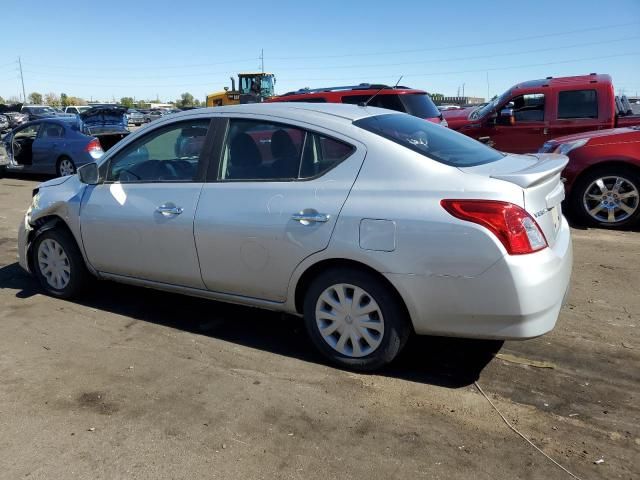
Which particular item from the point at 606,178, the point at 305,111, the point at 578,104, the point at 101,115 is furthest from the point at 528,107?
the point at 101,115

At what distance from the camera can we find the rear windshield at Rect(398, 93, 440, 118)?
1000 cm

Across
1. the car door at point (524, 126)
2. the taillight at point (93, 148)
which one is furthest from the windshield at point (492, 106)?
the taillight at point (93, 148)

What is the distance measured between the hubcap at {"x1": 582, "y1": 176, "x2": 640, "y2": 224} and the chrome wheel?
10.5 m

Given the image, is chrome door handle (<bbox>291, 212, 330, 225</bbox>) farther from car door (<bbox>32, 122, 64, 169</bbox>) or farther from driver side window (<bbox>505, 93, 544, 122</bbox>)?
car door (<bbox>32, 122, 64, 169</bbox>)

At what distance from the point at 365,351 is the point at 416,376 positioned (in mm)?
356

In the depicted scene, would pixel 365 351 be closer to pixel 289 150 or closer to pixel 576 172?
pixel 289 150

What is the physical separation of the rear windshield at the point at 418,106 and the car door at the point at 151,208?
6371mm

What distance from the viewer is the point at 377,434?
114 inches

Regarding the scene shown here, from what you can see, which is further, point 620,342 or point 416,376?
point 620,342

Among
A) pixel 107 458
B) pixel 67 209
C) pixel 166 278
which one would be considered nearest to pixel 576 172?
pixel 166 278

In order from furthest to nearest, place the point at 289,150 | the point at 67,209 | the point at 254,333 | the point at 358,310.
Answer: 1. the point at 67,209
2. the point at 254,333
3. the point at 289,150
4. the point at 358,310

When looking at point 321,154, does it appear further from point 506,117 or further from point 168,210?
point 506,117

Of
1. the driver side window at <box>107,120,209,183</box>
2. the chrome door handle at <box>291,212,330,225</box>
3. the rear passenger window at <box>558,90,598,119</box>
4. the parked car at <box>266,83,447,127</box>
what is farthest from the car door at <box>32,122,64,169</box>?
the chrome door handle at <box>291,212,330,225</box>

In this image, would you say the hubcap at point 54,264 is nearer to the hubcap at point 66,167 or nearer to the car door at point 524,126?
the car door at point 524,126
